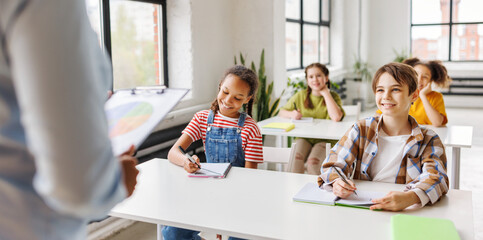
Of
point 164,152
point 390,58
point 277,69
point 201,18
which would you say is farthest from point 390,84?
point 390,58

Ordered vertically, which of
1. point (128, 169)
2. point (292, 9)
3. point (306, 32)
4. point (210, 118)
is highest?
point (292, 9)

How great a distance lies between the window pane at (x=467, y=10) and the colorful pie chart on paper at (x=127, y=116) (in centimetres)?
1030

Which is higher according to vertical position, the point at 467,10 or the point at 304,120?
the point at 467,10

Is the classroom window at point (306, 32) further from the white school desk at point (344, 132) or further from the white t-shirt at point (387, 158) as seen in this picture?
the white t-shirt at point (387, 158)

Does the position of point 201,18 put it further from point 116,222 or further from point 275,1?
point 116,222

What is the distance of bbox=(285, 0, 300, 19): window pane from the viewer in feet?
23.1

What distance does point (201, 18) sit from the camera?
4.52 metres

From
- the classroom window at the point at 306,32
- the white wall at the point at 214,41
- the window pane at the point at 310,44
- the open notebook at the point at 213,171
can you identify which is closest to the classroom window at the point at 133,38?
the white wall at the point at 214,41

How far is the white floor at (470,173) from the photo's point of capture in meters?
3.54

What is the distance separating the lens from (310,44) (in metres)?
8.19

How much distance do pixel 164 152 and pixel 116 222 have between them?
2.21 feet

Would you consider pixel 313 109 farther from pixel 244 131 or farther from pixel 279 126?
pixel 244 131

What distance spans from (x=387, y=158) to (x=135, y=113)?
153 cm

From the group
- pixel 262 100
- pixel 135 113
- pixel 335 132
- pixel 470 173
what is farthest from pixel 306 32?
pixel 135 113
